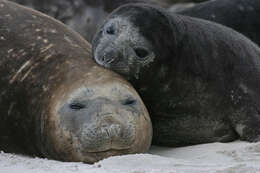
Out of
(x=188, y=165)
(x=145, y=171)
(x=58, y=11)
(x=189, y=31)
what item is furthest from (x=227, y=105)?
(x=58, y=11)

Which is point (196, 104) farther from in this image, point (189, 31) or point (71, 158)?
point (71, 158)

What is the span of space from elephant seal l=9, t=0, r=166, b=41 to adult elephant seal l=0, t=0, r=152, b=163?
2.47 metres

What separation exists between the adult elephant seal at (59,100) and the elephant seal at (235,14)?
3.13 m

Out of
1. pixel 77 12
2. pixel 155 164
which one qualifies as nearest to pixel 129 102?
pixel 155 164

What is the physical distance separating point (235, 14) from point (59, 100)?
14.4 ft

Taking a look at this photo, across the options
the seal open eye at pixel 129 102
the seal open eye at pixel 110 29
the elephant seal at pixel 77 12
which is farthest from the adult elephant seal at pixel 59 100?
the elephant seal at pixel 77 12

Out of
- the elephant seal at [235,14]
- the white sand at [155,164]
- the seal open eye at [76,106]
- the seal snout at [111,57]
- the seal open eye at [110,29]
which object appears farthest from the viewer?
the elephant seal at [235,14]

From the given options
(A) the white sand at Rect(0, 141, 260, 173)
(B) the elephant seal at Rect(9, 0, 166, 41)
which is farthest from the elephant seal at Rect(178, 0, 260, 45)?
(A) the white sand at Rect(0, 141, 260, 173)

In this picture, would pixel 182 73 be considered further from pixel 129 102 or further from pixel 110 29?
pixel 129 102

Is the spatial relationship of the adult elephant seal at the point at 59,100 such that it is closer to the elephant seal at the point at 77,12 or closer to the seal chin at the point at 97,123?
the seal chin at the point at 97,123

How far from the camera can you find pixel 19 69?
5.25 m

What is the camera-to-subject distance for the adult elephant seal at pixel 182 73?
5.26 metres

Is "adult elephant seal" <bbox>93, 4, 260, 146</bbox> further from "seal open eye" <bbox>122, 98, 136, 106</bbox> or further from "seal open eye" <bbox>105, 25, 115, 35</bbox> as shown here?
"seal open eye" <bbox>122, 98, 136, 106</bbox>

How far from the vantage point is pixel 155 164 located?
4.29 meters
